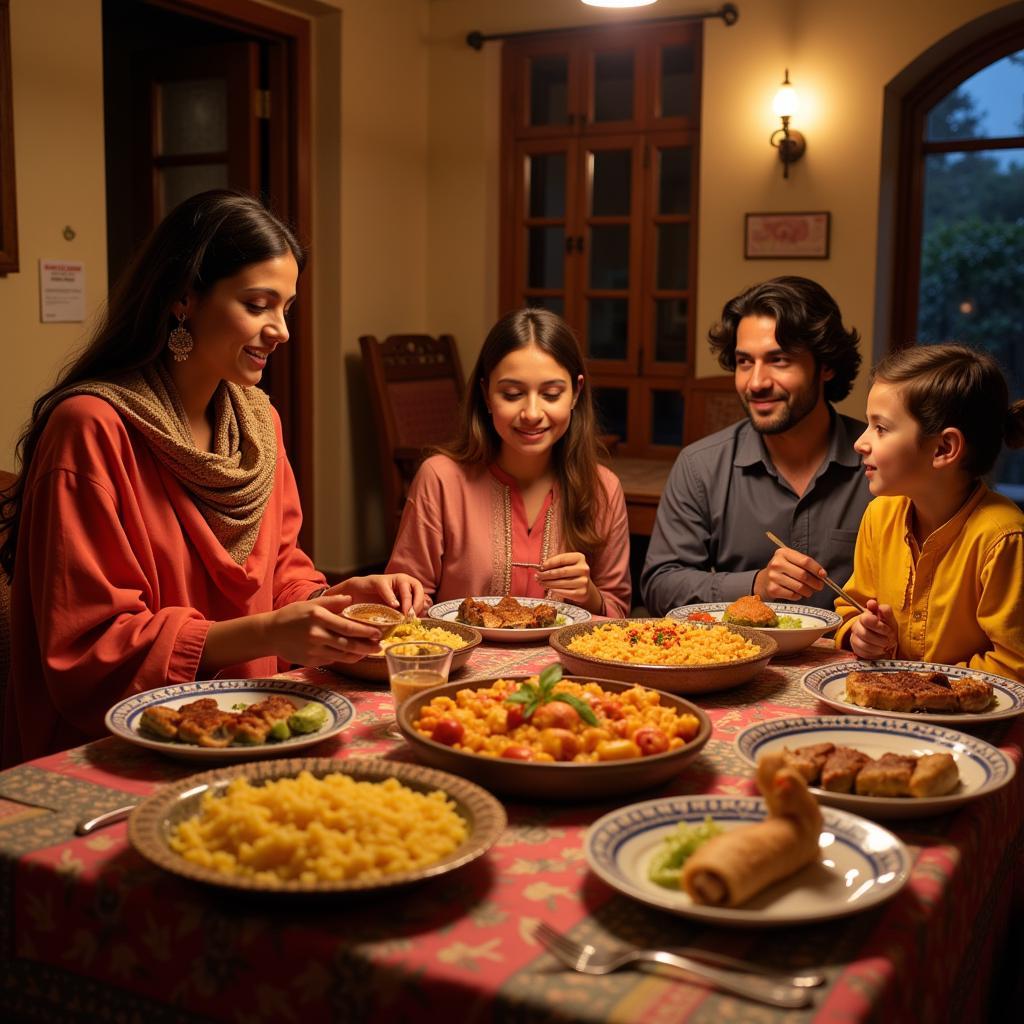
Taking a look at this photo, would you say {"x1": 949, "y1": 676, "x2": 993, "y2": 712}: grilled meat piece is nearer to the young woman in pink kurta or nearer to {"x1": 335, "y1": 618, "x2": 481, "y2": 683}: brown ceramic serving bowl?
{"x1": 335, "y1": 618, "x2": 481, "y2": 683}: brown ceramic serving bowl

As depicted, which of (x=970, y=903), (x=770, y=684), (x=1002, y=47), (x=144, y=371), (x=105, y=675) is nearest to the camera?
(x=970, y=903)

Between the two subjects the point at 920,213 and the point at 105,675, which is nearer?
the point at 105,675

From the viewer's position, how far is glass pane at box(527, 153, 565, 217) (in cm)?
606

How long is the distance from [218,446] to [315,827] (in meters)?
1.14

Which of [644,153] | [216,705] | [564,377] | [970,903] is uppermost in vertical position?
[644,153]

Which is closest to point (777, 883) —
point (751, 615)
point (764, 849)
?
point (764, 849)

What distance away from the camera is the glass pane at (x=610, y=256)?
5961mm

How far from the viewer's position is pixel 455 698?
154 centimetres

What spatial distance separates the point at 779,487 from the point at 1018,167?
331cm

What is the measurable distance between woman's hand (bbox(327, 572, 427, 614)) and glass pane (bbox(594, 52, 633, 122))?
4.38m

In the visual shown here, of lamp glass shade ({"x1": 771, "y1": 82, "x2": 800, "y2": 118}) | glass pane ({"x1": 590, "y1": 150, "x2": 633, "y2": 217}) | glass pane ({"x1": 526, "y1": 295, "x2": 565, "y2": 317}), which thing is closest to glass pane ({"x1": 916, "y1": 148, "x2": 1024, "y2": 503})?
lamp glass shade ({"x1": 771, "y1": 82, "x2": 800, "y2": 118})

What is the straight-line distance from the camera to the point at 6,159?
3893mm

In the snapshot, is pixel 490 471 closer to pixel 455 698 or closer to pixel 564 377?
pixel 564 377


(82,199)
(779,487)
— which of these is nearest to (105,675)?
(779,487)
